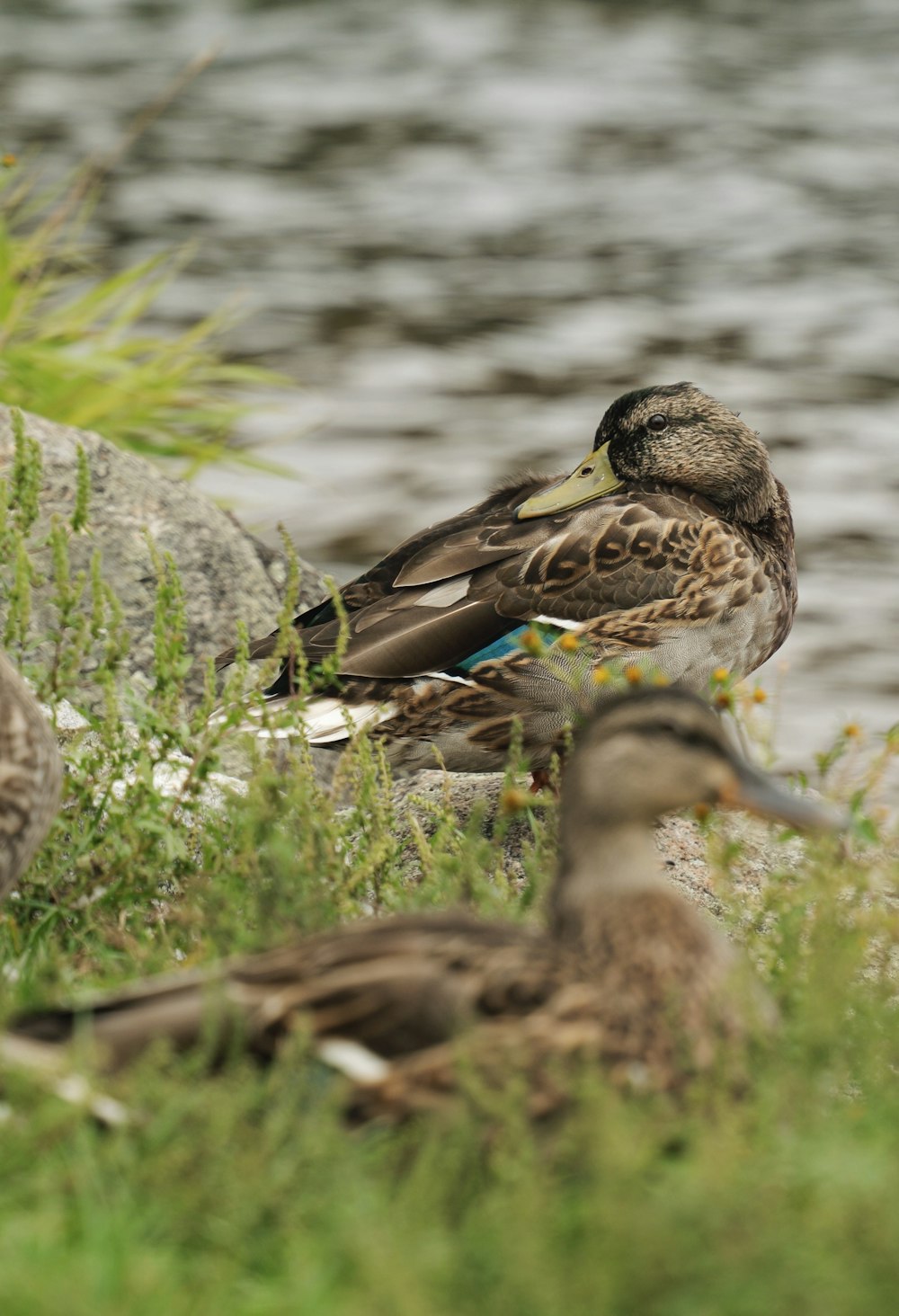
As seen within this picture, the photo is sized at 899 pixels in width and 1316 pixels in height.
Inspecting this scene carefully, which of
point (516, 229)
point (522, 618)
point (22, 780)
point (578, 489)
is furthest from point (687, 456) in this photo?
point (516, 229)

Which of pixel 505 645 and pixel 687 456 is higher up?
pixel 687 456

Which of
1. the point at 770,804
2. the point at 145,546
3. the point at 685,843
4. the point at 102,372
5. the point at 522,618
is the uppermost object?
the point at 770,804

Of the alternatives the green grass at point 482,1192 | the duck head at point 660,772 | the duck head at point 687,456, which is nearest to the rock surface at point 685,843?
the duck head at point 687,456

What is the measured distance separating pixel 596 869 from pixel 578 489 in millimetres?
2782

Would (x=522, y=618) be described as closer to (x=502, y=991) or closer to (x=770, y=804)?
(x=770, y=804)

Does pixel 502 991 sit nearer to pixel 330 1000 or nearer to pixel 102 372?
pixel 330 1000

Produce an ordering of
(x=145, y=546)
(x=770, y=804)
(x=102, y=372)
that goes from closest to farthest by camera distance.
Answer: (x=770, y=804) < (x=145, y=546) < (x=102, y=372)

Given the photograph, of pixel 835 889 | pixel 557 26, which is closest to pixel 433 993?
pixel 835 889

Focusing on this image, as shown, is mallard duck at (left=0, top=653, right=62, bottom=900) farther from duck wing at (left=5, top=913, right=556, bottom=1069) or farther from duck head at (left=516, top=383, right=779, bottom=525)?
duck head at (left=516, top=383, right=779, bottom=525)

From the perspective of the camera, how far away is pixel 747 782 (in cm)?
322

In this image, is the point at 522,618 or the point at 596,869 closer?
the point at 596,869

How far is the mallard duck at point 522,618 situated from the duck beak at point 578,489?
0.01 m

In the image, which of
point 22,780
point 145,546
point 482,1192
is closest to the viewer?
point 482,1192

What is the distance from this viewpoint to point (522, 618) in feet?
18.0
